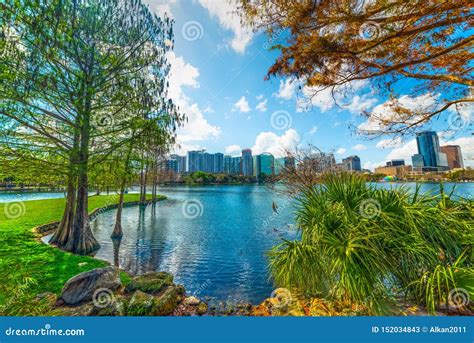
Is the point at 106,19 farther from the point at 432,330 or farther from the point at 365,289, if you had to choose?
the point at 432,330

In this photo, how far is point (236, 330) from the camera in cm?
237

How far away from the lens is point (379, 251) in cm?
236

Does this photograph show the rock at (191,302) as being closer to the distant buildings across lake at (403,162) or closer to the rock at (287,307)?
the rock at (287,307)

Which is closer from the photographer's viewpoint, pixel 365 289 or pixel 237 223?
pixel 365 289

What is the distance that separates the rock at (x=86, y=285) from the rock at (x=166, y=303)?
50.3 inches

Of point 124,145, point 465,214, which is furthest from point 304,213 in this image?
point 124,145

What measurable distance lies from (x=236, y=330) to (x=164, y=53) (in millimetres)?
8666

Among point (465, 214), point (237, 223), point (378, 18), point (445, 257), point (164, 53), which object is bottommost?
point (237, 223)

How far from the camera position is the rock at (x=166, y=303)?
3.39m

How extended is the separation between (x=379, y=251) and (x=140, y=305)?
161 inches

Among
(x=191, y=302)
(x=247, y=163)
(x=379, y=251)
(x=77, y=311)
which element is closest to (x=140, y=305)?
(x=77, y=311)

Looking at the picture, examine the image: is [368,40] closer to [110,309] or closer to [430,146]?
[430,146]

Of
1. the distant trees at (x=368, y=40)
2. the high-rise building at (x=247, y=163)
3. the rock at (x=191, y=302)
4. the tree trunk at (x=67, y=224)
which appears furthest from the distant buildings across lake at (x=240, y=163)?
the tree trunk at (x=67, y=224)

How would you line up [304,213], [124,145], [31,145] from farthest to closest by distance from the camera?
[124,145]
[31,145]
[304,213]
